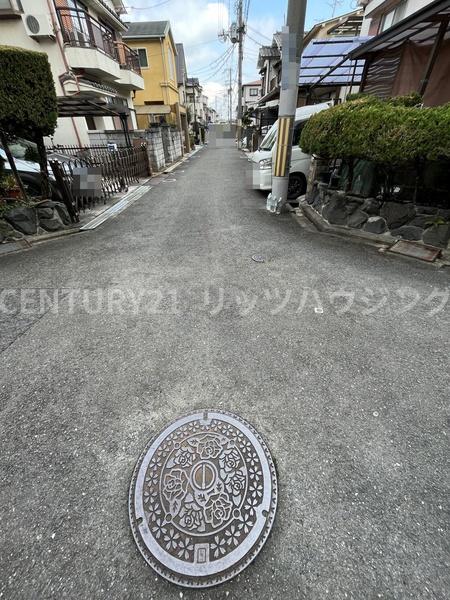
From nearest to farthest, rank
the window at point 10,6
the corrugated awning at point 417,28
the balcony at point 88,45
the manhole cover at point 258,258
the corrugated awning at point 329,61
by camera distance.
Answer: the corrugated awning at point 417,28 → the manhole cover at point 258,258 → the corrugated awning at point 329,61 → the window at point 10,6 → the balcony at point 88,45

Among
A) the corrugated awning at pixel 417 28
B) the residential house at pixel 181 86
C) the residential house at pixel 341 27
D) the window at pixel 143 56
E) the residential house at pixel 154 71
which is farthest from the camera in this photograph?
the residential house at pixel 181 86

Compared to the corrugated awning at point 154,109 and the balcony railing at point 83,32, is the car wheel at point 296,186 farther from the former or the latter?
the corrugated awning at point 154,109

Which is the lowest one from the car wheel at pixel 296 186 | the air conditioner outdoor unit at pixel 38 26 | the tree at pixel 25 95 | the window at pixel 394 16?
the car wheel at pixel 296 186

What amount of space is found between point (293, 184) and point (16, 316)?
7.13 m

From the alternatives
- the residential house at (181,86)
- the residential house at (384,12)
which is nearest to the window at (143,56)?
the residential house at (181,86)

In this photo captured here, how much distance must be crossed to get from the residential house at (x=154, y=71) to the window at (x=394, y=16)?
17.1m

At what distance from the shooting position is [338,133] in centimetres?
432

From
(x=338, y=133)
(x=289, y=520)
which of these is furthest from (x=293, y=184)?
(x=289, y=520)

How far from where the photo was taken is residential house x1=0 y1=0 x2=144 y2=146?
9609 mm

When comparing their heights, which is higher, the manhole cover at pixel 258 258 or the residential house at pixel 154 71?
the residential house at pixel 154 71

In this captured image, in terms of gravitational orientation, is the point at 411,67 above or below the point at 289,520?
above

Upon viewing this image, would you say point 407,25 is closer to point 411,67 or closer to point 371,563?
point 411,67

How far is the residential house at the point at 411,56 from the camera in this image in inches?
183

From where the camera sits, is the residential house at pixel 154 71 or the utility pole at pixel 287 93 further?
the residential house at pixel 154 71
